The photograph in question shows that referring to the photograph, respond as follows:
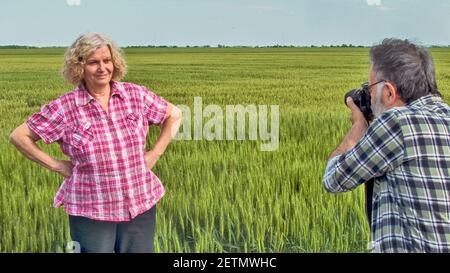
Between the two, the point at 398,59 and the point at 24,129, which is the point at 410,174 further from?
the point at 24,129

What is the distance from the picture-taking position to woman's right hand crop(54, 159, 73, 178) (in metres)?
1.97

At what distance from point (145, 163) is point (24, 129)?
451 millimetres

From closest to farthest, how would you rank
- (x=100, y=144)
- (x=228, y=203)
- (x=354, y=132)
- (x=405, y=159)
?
(x=405, y=159) → (x=354, y=132) → (x=100, y=144) → (x=228, y=203)

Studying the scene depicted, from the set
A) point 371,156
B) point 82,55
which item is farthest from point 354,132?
point 82,55

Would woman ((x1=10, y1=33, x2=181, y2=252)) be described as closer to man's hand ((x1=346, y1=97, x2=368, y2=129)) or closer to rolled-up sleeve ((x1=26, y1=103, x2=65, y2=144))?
rolled-up sleeve ((x1=26, y1=103, x2=65, y2=144))

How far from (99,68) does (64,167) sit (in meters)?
0.40

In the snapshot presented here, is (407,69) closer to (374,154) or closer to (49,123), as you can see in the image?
(374,154)

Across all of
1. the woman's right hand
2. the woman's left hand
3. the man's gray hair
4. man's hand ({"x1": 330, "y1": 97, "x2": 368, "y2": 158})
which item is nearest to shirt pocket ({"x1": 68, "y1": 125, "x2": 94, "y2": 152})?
the woman's right hand

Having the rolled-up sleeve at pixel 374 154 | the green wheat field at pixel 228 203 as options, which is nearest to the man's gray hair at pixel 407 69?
the rolled-up sleeve at pixel 374 154

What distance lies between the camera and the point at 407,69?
4.98 feet

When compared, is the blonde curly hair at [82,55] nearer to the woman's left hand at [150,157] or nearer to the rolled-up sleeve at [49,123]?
the rolled-up sleeve at [49,123]
